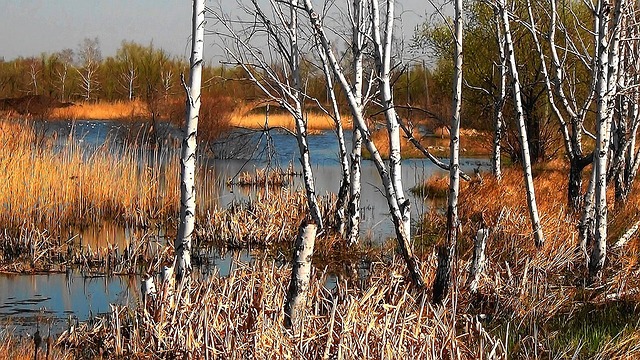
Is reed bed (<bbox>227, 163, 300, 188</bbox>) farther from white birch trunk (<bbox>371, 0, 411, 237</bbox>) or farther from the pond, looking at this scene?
white birch trunk (<bbox>371, 0, 411, 237</bbox>)

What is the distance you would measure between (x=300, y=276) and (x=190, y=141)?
5.02 ft

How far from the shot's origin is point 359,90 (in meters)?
9.69

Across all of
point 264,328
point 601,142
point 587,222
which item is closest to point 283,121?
point 587,222

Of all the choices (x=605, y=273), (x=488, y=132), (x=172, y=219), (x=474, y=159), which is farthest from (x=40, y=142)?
(x=474, y=159)

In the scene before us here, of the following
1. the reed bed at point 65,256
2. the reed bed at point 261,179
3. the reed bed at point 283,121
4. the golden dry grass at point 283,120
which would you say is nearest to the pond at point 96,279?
the reed bed at point 65,256

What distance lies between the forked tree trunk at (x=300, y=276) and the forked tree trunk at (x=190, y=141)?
115 centimetres

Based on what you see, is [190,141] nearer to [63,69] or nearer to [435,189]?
[435,189]

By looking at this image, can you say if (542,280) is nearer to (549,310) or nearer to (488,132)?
(549,310)

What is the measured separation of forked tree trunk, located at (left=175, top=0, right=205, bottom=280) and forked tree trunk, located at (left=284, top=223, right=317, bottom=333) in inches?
45.2

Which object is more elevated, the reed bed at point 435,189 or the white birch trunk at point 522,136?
the white birch trunk at point 522,136

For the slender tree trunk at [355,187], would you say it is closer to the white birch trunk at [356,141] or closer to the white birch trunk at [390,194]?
the white birch trunk at [356,141]

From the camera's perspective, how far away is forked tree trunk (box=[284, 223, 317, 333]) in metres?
5.29

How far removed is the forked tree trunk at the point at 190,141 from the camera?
6.24 m

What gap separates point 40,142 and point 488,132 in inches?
568
